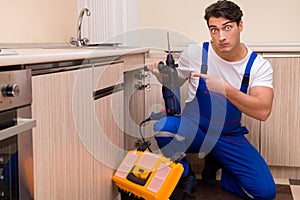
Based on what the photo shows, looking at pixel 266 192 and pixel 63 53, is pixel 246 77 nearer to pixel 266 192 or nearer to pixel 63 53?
pixel 266 192

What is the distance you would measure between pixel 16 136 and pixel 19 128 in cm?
5

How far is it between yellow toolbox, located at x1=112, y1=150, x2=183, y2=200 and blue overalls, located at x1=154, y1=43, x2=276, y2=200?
330 millimetres

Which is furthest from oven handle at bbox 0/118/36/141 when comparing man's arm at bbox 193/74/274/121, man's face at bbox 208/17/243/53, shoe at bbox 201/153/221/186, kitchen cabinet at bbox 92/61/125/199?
shoe at bbox 201/153/221/186

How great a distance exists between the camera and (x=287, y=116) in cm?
278

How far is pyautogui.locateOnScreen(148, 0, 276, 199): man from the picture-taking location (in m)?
2.41

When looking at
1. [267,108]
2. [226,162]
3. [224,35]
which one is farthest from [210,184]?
[224,35]

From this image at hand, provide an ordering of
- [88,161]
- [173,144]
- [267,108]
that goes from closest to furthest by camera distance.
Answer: [88,161], [267,108], [173,144]

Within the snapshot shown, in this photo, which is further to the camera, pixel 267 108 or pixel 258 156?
pixel 258 156

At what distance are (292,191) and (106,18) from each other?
1.59 m

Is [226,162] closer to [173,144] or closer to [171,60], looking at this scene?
[173,144]

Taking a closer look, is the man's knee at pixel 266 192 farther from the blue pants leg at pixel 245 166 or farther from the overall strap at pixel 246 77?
the overall strap at pixel 246 77

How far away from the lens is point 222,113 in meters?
2.57

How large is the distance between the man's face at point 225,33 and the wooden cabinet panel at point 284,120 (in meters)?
0.43

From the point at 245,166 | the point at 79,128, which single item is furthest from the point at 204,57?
the point at 79,128
